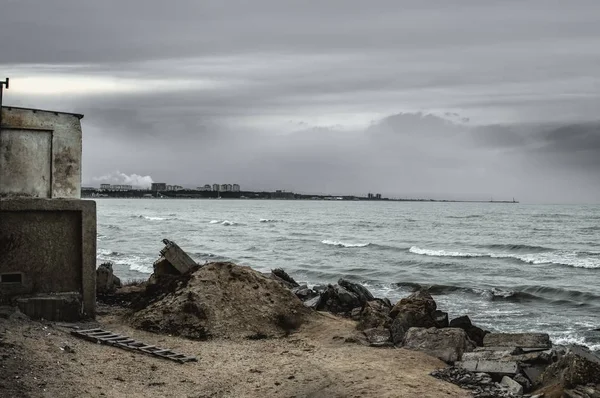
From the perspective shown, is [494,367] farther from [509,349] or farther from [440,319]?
[440,319]

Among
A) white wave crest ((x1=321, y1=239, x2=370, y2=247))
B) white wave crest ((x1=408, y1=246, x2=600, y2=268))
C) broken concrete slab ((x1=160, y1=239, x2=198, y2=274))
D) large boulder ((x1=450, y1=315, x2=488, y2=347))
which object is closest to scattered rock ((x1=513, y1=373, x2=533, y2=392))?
large boulder ((x1=450, y1=315, x2=488, y2=347))

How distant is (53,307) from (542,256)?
3232cm

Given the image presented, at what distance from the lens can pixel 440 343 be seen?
508 inches

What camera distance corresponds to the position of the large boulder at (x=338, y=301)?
17.7m

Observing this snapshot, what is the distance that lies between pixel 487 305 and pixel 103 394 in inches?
649

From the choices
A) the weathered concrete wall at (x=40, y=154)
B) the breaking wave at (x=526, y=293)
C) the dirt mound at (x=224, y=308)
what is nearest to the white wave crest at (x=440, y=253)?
the breaking wave at (x=526, y=293)

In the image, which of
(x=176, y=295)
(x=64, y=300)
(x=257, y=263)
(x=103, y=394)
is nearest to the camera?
(x=103, y=394)

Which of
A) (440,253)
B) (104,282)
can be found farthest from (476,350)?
(440,253)

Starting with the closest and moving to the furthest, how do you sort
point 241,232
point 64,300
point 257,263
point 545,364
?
point 545,364, point 64,300, point 257,263, point 241,232

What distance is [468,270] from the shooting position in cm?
3284

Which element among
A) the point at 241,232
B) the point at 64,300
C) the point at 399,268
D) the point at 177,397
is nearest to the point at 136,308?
the point at 64,300

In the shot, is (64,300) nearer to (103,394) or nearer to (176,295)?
(176,295)

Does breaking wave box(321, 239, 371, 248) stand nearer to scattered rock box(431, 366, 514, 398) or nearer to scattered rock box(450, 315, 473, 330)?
scattered rock box(450, 315, 473, 330)

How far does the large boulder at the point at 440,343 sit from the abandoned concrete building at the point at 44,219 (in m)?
6.65
